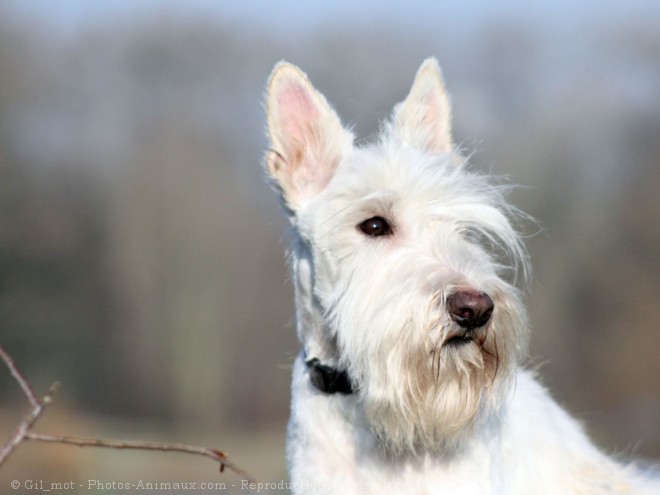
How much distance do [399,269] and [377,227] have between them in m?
0.27

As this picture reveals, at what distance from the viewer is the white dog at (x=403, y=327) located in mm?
3918

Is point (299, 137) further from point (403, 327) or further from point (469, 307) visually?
point (469, 307)

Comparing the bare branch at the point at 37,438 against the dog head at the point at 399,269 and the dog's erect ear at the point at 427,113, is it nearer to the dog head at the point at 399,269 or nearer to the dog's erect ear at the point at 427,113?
the dog head at the point at 399,269

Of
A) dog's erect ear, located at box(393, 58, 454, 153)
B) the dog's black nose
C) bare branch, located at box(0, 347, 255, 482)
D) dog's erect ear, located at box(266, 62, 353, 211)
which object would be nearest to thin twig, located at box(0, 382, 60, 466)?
bare branch, located at box(0, 347, 255, 482)

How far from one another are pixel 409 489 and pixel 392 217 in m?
1.10

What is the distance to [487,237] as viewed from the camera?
4395 millimetres

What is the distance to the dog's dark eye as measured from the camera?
4238mm

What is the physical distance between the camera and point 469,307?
3.76 metres

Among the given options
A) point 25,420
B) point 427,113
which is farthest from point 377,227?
point 25,420

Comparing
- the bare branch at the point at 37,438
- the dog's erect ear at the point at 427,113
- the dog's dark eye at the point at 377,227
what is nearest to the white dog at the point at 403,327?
the dog's dark eye at the point at 377,227

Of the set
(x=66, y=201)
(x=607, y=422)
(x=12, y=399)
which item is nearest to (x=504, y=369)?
(x=607, y=422)

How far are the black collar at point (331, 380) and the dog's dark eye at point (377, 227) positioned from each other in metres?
0.58

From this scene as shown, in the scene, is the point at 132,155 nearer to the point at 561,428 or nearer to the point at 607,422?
the point at 607,422

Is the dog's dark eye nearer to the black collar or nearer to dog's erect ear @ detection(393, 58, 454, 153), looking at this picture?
the black collar
